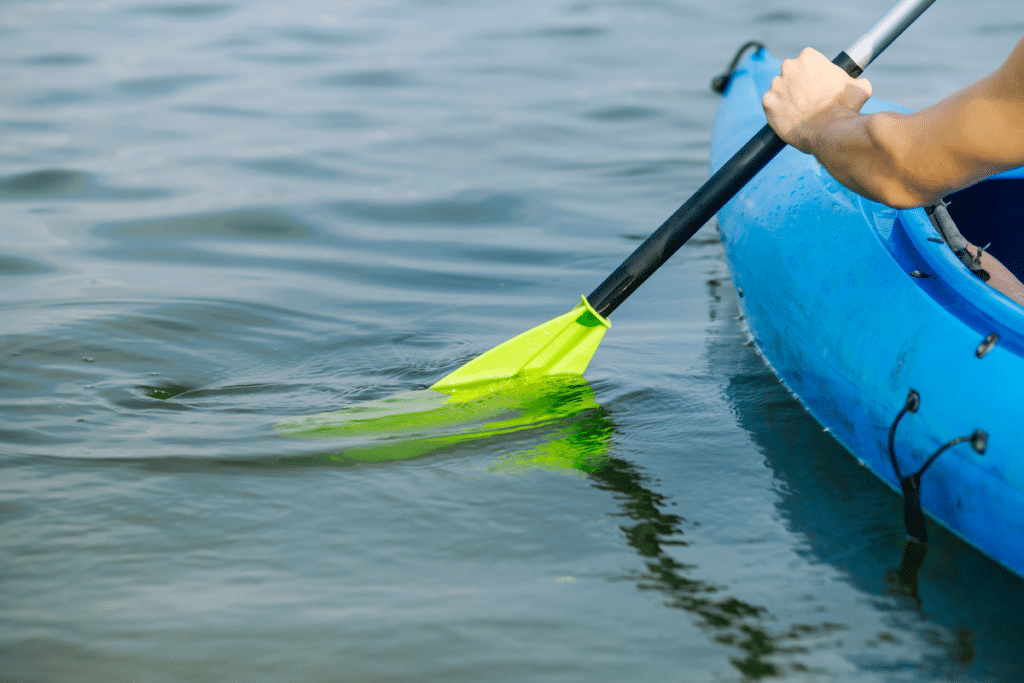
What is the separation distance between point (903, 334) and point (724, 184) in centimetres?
67

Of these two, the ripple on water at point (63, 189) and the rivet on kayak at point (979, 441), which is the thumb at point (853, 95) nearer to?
the rivet on kayak at point (979, 441)

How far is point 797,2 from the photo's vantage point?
439 inches

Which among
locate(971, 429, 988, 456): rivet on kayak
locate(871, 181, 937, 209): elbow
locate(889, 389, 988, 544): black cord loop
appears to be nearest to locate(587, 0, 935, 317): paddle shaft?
locate(871, 181, 937, 209): elbow

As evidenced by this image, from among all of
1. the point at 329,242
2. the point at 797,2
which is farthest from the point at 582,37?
the point at 329,242

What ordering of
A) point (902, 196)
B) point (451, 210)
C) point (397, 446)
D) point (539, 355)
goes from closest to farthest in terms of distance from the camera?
point (902, 196), point (397, 446), point (539, 355), point (451, 210)

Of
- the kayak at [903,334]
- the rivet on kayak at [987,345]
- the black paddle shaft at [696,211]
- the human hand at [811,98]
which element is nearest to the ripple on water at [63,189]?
the black paddle shaft at [696,211]

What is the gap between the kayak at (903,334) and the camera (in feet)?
5.99

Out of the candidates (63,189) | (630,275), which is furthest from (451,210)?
(630,275)

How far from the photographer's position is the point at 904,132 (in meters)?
1.72

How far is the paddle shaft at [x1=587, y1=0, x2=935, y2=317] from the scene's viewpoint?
7.72ft

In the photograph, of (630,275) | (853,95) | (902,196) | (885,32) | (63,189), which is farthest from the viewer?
(63,189)

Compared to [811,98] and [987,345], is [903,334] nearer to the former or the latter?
[987,345]

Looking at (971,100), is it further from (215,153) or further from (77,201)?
(215,153)

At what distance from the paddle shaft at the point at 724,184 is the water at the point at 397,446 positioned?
0.33 m
